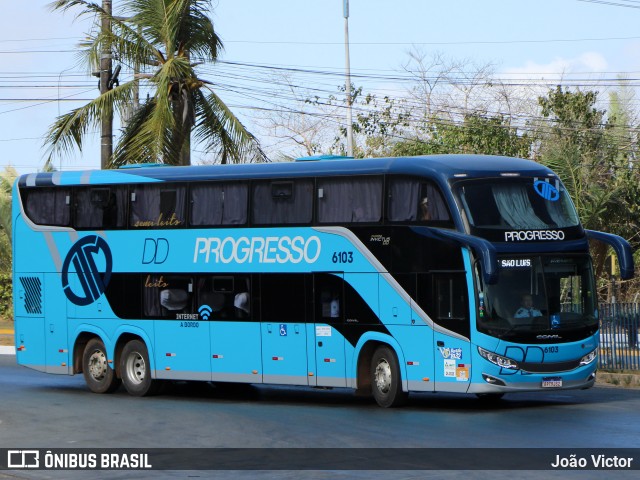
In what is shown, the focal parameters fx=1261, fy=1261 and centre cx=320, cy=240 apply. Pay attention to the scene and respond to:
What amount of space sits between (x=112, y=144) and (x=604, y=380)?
12.9 m

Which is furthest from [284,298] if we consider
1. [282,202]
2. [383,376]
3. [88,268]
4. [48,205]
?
[48,205]

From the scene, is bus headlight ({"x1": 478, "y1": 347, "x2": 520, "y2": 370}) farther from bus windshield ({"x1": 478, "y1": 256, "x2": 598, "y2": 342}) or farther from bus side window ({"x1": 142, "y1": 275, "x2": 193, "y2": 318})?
bus side window ({"x1": 142, "y1": 275, "x2": 193, "y2": 318})

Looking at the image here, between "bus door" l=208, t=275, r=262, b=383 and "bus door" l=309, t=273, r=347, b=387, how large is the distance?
1217 millimetres

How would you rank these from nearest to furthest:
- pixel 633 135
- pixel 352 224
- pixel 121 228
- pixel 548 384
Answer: pixel 548 384 → pixel 352 224 → pixel 121 228 → pixel 633 135

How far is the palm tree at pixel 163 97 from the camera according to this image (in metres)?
29.2

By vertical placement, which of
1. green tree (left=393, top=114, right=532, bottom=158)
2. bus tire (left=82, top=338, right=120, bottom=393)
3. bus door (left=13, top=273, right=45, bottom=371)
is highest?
green tree (left=393, top=114, right=532, bottom=158)

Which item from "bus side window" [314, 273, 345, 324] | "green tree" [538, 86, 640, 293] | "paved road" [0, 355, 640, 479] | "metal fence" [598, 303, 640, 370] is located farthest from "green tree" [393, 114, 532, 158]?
"bus side window" [314, 273, 345, 324]

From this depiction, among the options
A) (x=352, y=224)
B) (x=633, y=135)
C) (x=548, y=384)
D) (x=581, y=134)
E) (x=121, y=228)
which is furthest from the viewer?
(x=633, y=135)

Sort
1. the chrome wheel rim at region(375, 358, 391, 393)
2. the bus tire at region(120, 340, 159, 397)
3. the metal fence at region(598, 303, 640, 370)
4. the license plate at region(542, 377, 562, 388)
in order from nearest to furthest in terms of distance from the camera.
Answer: the license plate at region(542, 377, 562, 388) → the chrome wheel rim at region(375, 358, 391, 393) → the bus tire at region(120, 340, 159, 397) → the metal fence at region(598, 303, 640, 370)

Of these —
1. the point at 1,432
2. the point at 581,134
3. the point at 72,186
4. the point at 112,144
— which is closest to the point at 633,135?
the point at 581,134

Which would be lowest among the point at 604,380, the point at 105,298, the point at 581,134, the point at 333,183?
the point at 604,380

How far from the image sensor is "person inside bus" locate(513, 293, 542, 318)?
18.7 metres

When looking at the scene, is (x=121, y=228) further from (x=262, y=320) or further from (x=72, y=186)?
(x=262, y=320)

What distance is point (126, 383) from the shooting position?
23.2m
